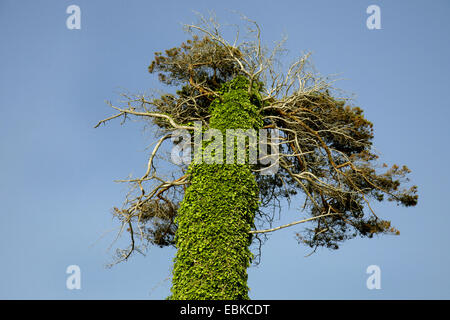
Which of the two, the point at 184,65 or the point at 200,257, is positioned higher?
the point at 184,65

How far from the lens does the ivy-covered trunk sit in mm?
9578

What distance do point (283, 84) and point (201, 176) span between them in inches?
168

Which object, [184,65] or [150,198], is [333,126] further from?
[150,198]

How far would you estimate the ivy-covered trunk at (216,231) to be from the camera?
31.4ft

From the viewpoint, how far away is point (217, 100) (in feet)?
41.4

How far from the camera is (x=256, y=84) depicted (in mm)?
13031

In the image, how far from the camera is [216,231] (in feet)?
32.8

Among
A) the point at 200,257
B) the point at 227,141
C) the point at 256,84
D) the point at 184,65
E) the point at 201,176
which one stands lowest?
the point at 200,257

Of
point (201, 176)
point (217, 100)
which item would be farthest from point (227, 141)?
point (217, 100)
